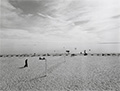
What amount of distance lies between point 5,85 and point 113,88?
1074 cm

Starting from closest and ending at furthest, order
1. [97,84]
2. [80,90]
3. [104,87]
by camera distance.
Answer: [80,90] < [104,87] < [97,84]

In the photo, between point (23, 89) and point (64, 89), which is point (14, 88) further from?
point (64, 89)

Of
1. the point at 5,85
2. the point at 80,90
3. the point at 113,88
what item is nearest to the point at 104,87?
the point at 113,88

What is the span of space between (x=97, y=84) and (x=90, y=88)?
1414mm

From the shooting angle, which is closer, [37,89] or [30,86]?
[37,89]

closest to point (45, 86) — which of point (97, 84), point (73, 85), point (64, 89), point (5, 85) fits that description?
point (64, 89)

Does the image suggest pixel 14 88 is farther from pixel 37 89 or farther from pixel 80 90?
pixel 80 90

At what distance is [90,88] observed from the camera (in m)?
10.6

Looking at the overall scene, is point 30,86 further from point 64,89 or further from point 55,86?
point 64,89

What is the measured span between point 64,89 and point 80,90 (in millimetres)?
1468

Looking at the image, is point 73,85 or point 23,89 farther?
point 73,85

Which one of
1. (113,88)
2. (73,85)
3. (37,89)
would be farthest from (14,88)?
(113,88)

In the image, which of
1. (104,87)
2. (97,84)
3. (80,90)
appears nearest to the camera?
(80,90)

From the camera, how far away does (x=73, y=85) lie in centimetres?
1132
